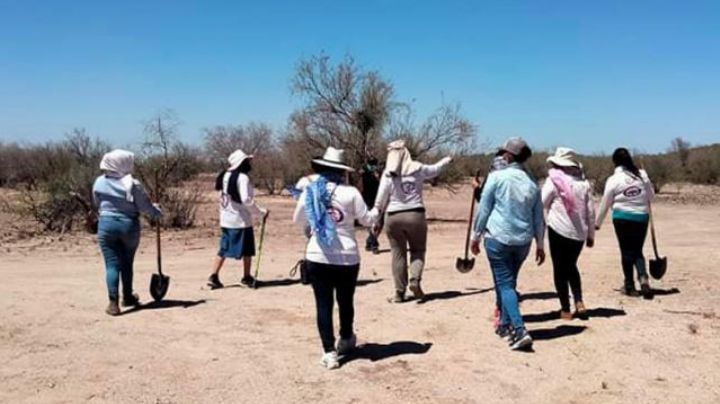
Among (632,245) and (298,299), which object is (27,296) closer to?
(298,299)

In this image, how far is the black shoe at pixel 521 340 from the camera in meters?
6.81

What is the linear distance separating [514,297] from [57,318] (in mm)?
5080

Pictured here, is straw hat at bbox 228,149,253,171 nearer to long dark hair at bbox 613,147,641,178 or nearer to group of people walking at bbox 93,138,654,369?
group of people walking at bbox 93,138,654,369

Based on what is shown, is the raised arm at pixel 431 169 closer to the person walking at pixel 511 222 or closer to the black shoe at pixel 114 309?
the person walking at pixel 511 222

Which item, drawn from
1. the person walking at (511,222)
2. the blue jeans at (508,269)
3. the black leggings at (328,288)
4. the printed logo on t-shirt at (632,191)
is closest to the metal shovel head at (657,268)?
the printed logo on t-shirt at (632,191)

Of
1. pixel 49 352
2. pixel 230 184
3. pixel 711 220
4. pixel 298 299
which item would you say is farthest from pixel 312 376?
pixel 711 220

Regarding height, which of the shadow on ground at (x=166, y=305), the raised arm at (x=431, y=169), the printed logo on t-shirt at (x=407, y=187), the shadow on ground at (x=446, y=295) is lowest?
the shadow on ground at (x=446, y=295)

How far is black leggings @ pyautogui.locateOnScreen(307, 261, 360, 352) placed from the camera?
6.30 meters

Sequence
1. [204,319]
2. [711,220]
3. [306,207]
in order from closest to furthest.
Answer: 1. [306,207]
2. [204,319]
3. [711,220]

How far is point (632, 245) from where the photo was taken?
9.10m

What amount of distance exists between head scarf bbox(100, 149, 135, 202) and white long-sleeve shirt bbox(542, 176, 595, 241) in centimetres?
453

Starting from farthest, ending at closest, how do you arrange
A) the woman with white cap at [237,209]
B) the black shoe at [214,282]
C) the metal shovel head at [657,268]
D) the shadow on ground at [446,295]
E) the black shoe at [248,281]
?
the black shoe at [248,281] < the black shoe at [214,282] < the woman with white cap at [237,209] < the metal shovel head at [657,268] < the shadow on ground at [446,295]

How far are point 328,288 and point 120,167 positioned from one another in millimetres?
3278

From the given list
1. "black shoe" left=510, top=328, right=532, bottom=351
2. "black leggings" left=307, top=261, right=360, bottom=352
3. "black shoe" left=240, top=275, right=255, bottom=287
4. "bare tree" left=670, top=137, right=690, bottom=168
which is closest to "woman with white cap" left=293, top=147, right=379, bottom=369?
"black leggings" left=307, top=261, right=360, bottom=352
